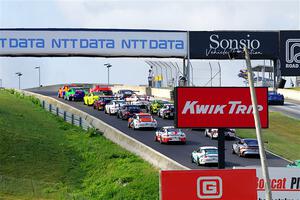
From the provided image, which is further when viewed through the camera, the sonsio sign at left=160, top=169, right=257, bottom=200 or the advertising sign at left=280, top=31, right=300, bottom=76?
the advertising sign at left=280, top=31, right=300, bottom=76

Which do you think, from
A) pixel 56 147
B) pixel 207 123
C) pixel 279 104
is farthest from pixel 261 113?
pixel 279 104

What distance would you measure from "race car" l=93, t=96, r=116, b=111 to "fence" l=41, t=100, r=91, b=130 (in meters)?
3.60

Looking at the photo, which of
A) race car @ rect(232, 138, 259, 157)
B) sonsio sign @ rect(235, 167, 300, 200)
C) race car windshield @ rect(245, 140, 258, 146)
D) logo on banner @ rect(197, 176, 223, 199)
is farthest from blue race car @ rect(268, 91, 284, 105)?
logo on banner @ rect(197, 176, 223, 199)

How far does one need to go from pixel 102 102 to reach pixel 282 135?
66.8 feet

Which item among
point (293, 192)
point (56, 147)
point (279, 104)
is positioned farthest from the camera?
point (279, 104)

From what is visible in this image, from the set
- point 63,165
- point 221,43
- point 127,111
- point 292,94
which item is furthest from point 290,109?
point 63,165

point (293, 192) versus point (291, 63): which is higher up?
point (291, 63)

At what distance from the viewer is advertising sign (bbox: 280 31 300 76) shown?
50.4 meters

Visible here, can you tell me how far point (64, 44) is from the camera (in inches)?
1954

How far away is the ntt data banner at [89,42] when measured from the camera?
162 feet

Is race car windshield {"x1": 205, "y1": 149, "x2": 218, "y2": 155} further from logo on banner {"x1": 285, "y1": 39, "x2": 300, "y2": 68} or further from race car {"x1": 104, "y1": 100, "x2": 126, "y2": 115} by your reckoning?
race car {"x1": 104, "y1": 100, "x2": 126, "y2": 115}

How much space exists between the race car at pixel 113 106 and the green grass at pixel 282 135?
40.3 feet

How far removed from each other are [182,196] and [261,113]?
20.1ft

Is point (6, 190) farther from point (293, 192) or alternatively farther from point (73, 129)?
point (73, 129)
